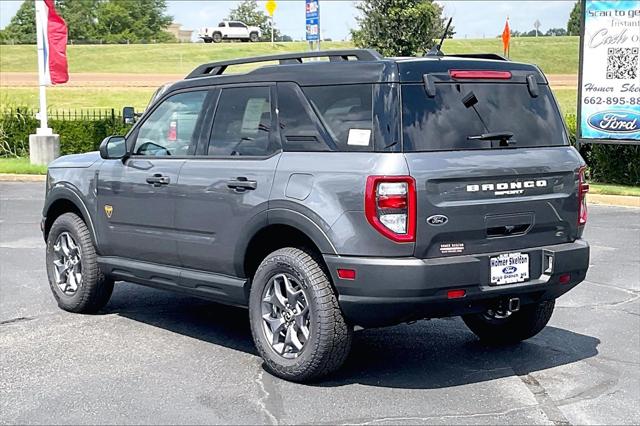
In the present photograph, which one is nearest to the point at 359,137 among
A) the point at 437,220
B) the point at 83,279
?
the point at 437,220

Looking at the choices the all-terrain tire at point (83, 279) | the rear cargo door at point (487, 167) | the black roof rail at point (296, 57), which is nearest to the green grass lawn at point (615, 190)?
the rear cargo door at point (487, 167)

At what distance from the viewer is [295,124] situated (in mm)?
5824

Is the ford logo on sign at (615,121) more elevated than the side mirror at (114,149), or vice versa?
the side mirror at (114,149)

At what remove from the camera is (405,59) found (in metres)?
5.63

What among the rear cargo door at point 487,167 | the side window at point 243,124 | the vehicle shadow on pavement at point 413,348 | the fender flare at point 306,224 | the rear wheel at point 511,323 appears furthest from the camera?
the rear wheel at point 511,323

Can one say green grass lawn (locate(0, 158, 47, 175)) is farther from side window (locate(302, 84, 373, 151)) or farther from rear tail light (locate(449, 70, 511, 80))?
rear tail light (locate(449, 70, 511, 80))

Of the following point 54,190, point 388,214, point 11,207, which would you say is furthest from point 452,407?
point 11,207

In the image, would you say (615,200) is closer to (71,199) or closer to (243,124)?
(71,199)

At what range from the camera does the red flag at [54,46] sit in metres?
20.1

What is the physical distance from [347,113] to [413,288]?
1.14 m

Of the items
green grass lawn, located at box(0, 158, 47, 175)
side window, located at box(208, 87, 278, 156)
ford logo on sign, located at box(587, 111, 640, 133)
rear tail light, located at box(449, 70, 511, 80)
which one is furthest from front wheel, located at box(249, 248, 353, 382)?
green grass lawn, located at box(0, 158, 47, 175)

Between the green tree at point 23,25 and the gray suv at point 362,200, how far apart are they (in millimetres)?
98519

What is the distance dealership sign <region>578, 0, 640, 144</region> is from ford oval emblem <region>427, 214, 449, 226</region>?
39.1 ft

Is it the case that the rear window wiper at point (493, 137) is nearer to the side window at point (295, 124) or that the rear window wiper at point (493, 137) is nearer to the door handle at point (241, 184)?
the side window at point (295, 124)
